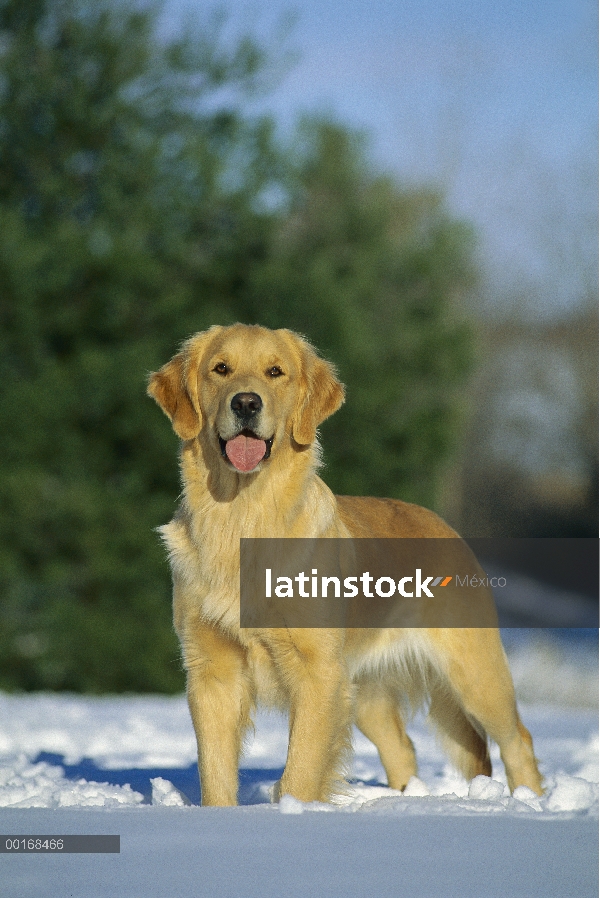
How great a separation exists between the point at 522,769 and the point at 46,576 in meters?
8.31

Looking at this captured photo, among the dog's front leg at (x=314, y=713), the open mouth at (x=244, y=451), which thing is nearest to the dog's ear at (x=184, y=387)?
the open mouth at (x=244, y=451)

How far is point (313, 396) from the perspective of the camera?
4199 millimetres

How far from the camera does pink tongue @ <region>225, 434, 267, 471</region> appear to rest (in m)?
3.96

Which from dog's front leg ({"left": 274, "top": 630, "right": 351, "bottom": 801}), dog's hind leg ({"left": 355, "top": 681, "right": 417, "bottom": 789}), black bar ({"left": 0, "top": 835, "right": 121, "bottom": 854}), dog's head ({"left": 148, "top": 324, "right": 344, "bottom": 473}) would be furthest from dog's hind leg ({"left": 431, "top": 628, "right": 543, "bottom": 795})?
black bar ({"left": 0, "top": 835, "right": 121, "bottom": 854})

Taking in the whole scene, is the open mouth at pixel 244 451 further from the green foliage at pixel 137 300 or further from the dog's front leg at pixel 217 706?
the green foliage at pixel 137 300

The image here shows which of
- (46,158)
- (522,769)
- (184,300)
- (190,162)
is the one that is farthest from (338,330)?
(522,769)

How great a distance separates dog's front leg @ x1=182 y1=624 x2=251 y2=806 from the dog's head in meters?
0.65

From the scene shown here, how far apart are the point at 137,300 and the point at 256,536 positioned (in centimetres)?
946

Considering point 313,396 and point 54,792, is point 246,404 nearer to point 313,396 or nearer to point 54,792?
point 313,396

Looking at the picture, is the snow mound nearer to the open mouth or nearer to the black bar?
the black bar

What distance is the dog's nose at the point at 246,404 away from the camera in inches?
152

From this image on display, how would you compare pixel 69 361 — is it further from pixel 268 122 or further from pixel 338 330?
pixel 268 122

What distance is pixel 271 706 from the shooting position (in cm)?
402

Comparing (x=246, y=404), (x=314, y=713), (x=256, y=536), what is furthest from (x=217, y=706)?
(x=246, y=404)
